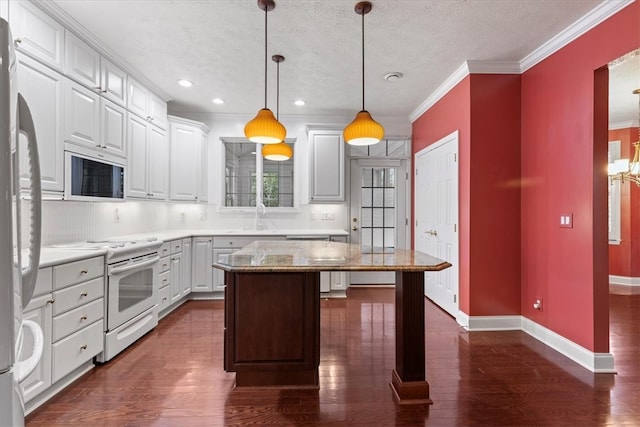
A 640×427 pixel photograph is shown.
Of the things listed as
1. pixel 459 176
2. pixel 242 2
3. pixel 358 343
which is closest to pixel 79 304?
pixel 358 343

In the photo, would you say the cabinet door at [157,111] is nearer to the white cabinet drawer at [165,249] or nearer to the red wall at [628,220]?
the white cabinet drawer at [165,249]

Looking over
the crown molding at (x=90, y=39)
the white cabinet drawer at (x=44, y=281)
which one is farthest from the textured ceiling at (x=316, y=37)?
the white cabinet drawer at (x=44, y=281)

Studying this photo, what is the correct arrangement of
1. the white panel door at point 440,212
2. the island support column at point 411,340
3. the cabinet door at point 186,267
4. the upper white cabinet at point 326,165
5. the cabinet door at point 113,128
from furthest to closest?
the upper white cabinet at point 326,165
the cabinet door at point 186,267
the white panel door at point 440,212
the cabinet door at point 113,128
the island support column at point 411,340

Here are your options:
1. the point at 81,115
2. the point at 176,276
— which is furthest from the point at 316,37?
the point at 176,276

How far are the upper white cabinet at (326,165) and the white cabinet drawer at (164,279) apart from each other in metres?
2.18

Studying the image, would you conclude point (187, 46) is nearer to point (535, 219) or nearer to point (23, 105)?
point (23, 105)

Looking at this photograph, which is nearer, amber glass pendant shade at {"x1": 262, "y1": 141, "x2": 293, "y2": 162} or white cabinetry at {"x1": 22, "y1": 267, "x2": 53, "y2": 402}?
white cabinetry at {"x1": 22, "y1": 267, "x2": 53, "y2": 402}

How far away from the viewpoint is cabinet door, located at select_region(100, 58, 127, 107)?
2.93 metres

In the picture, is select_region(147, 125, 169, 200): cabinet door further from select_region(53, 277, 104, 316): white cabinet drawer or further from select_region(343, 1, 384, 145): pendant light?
select_region(343, 1, 384, 145): pendant light

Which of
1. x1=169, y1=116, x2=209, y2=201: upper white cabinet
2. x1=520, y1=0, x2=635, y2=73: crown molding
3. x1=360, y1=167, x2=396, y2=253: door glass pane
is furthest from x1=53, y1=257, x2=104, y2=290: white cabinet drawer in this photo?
x1=520, y1=0, x2=635, y2=73: crown molding

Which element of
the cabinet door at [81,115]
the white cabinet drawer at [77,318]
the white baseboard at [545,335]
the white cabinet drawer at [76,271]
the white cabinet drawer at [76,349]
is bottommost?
the white baseboard at [545,335]

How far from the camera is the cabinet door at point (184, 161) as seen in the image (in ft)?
13.8

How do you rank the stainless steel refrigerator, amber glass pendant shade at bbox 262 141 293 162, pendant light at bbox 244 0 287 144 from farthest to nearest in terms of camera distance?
1. amber glass pendant shade at bbox 262 141 293 162
2. pendant light at bbox 244 0 287 144
3. the stainless steel refrigerator

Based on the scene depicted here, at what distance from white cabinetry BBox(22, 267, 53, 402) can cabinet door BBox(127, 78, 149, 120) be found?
2.11 metres
